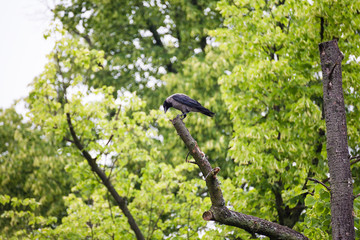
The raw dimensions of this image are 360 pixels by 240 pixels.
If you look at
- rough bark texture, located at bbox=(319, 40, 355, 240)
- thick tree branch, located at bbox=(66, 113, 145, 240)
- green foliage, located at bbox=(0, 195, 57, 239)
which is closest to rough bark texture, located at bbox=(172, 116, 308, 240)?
rough bark texture, located at bbox=(319, 40, 355, 240)

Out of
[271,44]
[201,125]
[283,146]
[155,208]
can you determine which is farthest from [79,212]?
[271,44]

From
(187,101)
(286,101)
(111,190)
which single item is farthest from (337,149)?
(111,190)

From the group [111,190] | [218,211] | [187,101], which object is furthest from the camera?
[111,190]

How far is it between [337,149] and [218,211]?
5.37 ft

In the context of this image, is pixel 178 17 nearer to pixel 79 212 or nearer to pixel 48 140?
pixel 48 140

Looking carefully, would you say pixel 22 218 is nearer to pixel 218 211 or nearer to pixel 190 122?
pixel 190 122

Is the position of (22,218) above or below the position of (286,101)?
below

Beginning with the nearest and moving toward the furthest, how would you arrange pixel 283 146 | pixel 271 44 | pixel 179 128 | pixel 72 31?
1. pixel 179 128
2. pixel 283 146
3. pixel 271 44
4. pixel 72 31

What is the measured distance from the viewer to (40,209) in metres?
14.7

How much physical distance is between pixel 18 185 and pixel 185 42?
8.56m

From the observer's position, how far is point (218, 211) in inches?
162

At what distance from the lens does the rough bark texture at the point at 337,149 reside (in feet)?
14.1

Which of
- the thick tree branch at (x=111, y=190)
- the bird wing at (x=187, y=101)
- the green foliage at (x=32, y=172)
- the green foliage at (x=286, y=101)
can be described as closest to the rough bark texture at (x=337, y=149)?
the bird wing at (x=187, y=101)

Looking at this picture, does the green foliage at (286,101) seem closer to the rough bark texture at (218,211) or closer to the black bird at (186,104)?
the black bird at (186,104)
